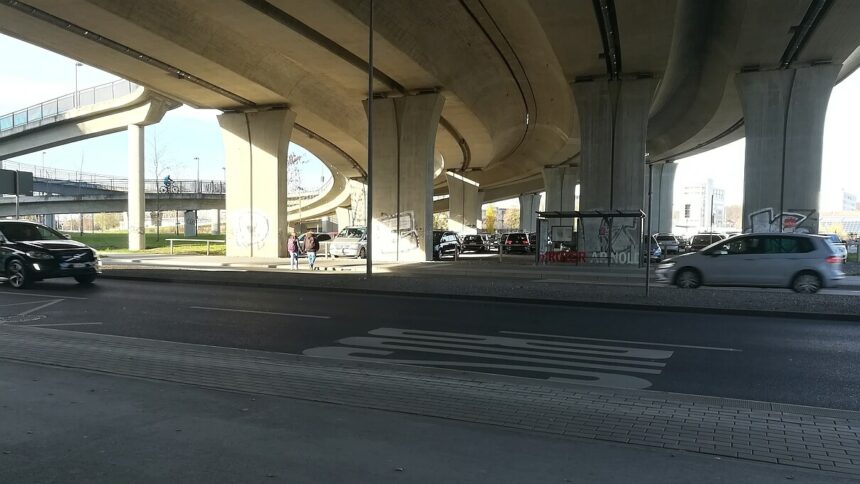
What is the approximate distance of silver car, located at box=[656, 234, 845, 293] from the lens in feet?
47.7

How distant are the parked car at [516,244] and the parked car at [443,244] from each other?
12.3 meters

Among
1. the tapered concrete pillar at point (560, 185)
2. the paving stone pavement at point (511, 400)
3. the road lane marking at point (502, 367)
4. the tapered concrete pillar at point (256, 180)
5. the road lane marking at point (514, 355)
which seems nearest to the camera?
A: the paving stone pavement at point (511, 400)

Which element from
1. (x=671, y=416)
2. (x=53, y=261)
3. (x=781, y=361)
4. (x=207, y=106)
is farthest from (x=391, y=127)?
(x=671, y=416)

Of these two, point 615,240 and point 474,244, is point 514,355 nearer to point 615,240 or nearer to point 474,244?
point 615,240

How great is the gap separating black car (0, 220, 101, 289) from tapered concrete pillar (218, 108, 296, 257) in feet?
53.0

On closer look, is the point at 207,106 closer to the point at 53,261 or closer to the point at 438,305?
the point at 53,261

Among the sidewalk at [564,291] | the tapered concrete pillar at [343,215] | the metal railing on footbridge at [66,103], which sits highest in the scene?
the metal railing on footbridge at [66,103]

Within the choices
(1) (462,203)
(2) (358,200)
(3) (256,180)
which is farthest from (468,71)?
(1) (462,203)

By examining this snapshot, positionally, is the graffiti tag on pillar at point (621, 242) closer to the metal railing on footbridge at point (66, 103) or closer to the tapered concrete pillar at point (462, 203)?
the metal railing on footbridge at point (66, 103)

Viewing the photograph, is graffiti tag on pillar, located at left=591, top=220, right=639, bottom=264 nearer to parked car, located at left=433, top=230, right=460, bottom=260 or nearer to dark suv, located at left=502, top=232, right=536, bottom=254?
parked car, located at left=433, top=230, right=460, bottom=260

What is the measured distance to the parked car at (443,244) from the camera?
3243cm

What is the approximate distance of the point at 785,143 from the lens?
2709cm

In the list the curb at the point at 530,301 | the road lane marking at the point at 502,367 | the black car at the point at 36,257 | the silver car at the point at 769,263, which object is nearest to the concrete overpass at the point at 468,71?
the black car at the point at 36,257

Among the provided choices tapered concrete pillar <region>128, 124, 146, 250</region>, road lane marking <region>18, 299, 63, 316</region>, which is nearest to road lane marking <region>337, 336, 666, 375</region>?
road lane marking <region>18, 299, 63, 316</region>
